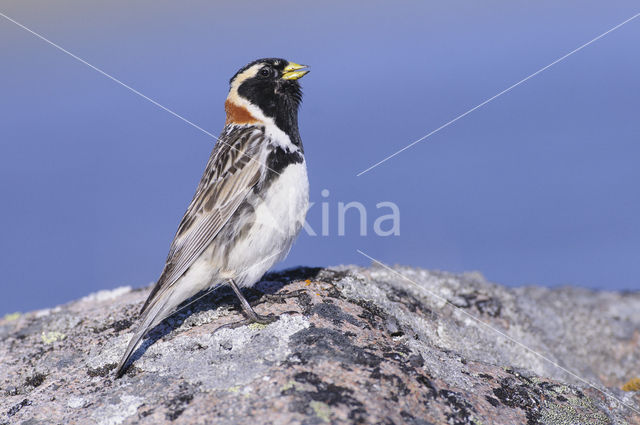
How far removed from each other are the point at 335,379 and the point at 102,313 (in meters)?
3.58

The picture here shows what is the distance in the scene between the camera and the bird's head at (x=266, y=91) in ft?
23.4

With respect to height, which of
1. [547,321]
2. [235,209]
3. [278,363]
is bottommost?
[278,363]

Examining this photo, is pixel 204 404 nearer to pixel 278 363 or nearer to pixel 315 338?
pixel 278 363

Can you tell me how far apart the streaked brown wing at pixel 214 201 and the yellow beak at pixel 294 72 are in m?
0.88

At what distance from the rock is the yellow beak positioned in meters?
2.21

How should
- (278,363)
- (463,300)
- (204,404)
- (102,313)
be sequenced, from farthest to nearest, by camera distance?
(463,300) < (102,313) < (278,363) < (204,404)

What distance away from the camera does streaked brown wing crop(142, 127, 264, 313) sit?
6.01 m

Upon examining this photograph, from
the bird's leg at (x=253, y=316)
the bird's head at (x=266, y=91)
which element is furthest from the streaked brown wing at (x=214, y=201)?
the bird's leg at (x=253, y=316)

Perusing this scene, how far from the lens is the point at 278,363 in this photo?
A: 4496mm

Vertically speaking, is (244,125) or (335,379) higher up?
(244,125)

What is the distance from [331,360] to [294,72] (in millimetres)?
3818

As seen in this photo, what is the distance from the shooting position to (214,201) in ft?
20.6

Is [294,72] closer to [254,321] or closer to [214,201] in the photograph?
[214,201]

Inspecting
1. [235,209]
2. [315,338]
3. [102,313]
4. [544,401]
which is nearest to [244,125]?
[235,209]
